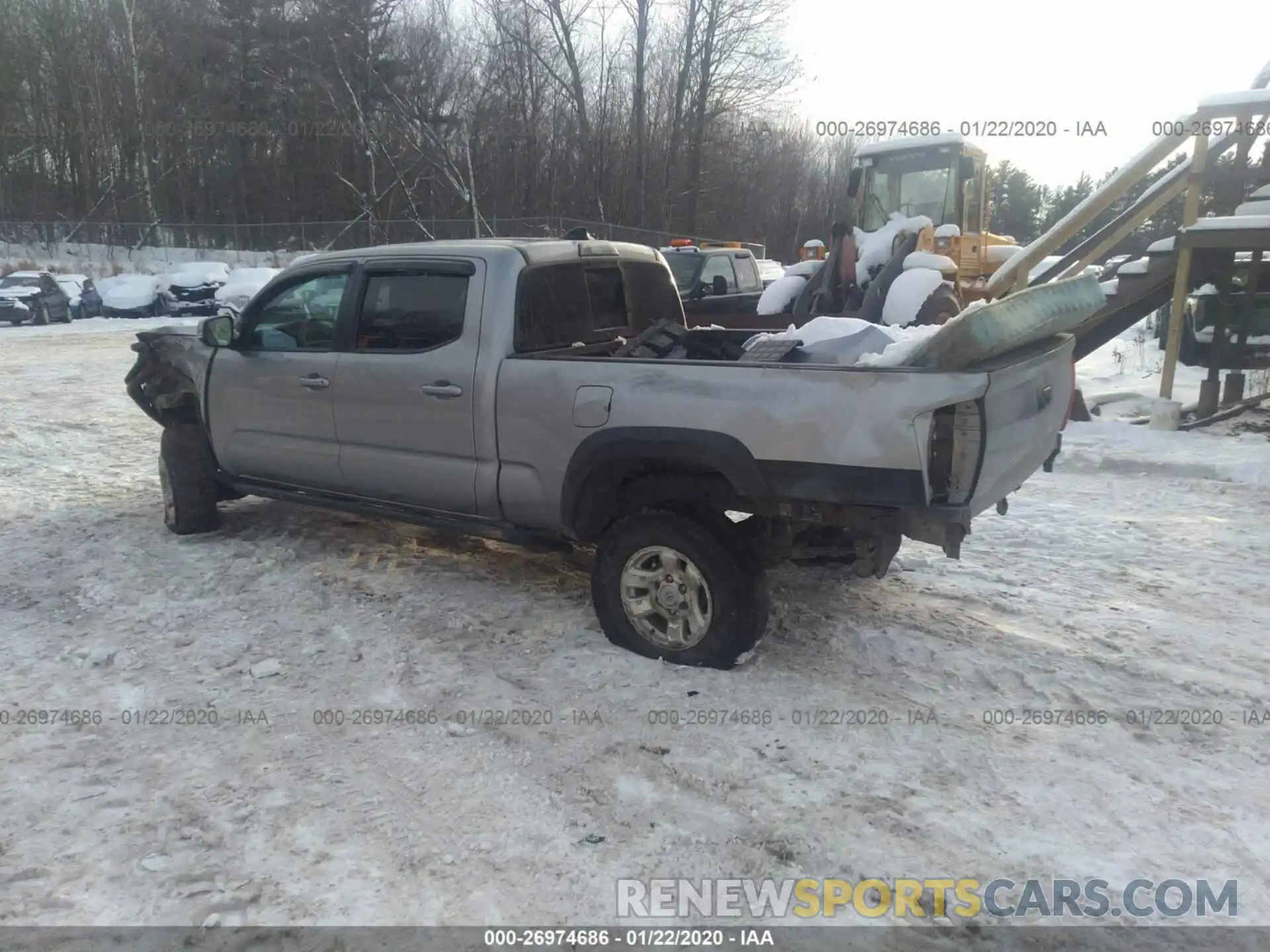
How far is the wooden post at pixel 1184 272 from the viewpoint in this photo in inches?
351

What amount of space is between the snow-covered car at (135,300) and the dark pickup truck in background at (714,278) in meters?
16.1

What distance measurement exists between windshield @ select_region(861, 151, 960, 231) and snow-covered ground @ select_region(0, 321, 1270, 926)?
845cm

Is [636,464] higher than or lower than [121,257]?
lower

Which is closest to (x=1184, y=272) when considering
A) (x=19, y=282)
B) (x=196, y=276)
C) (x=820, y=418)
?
(x=820, y=418)

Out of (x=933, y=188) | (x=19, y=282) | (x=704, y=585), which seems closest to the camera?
(x=704, y=585)

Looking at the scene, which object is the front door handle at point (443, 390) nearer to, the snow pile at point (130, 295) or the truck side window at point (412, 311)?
the truck side window at point (412, 311)

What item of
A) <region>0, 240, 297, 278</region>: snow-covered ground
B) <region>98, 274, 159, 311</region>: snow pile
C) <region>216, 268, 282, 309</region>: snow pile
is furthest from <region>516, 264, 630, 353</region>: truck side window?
<region>0, 240, 297, 278</region>: snow-covered ground

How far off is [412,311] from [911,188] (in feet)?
36.1

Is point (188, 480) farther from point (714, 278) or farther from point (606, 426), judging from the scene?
point (714, 278)

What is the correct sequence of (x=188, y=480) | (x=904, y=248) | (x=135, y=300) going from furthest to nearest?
1. (x=135, y=300)
2. (x=904, y=248)
3. (x=188, y=480)

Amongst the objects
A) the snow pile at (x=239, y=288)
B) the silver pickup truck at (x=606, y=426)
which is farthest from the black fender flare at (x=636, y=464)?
the snow pile at (x=239, y=288)

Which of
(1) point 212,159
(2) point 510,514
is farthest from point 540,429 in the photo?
(1) point 212,159

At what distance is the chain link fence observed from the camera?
109ft

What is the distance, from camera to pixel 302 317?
521 centimetres
